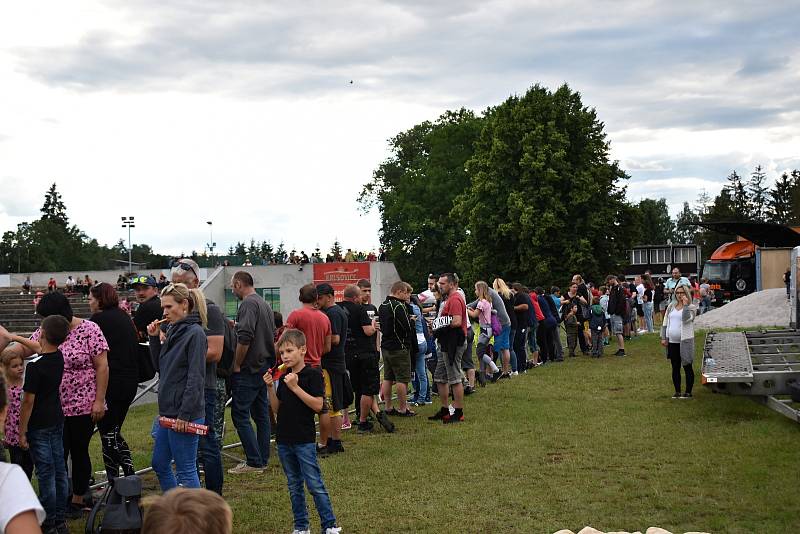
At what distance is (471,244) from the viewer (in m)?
50.6

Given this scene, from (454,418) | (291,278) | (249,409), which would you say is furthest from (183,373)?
(291,278)

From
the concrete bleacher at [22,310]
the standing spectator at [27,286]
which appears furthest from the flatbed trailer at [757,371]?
the standing spectator at [27,286]

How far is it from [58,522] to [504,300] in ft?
39.9

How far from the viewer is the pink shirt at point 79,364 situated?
750 centimetres

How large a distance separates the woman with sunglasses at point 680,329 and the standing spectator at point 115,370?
839 centimetres

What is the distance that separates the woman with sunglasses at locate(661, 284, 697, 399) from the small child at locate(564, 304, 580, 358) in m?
8.14

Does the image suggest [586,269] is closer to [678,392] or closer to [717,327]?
[717,327]

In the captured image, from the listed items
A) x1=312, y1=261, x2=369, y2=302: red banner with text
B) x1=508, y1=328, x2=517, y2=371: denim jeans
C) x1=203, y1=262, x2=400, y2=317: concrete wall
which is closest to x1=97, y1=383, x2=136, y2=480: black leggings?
x1=508, y1=328, x2=517, y2=371: denim jeans

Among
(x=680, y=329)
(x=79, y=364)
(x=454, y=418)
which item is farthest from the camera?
(x=680, y=329)

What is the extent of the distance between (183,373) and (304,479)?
1.28 metres

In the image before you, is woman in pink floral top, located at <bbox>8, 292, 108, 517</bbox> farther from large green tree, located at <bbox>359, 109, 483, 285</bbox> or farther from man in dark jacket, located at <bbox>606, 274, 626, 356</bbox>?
large green tree, located at <bbox>359, 109, 483, 285</bbox>

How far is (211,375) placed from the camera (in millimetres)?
7930

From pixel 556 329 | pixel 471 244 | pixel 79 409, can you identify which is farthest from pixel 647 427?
pixel 471 244

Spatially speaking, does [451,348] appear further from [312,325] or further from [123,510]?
[123,510]
